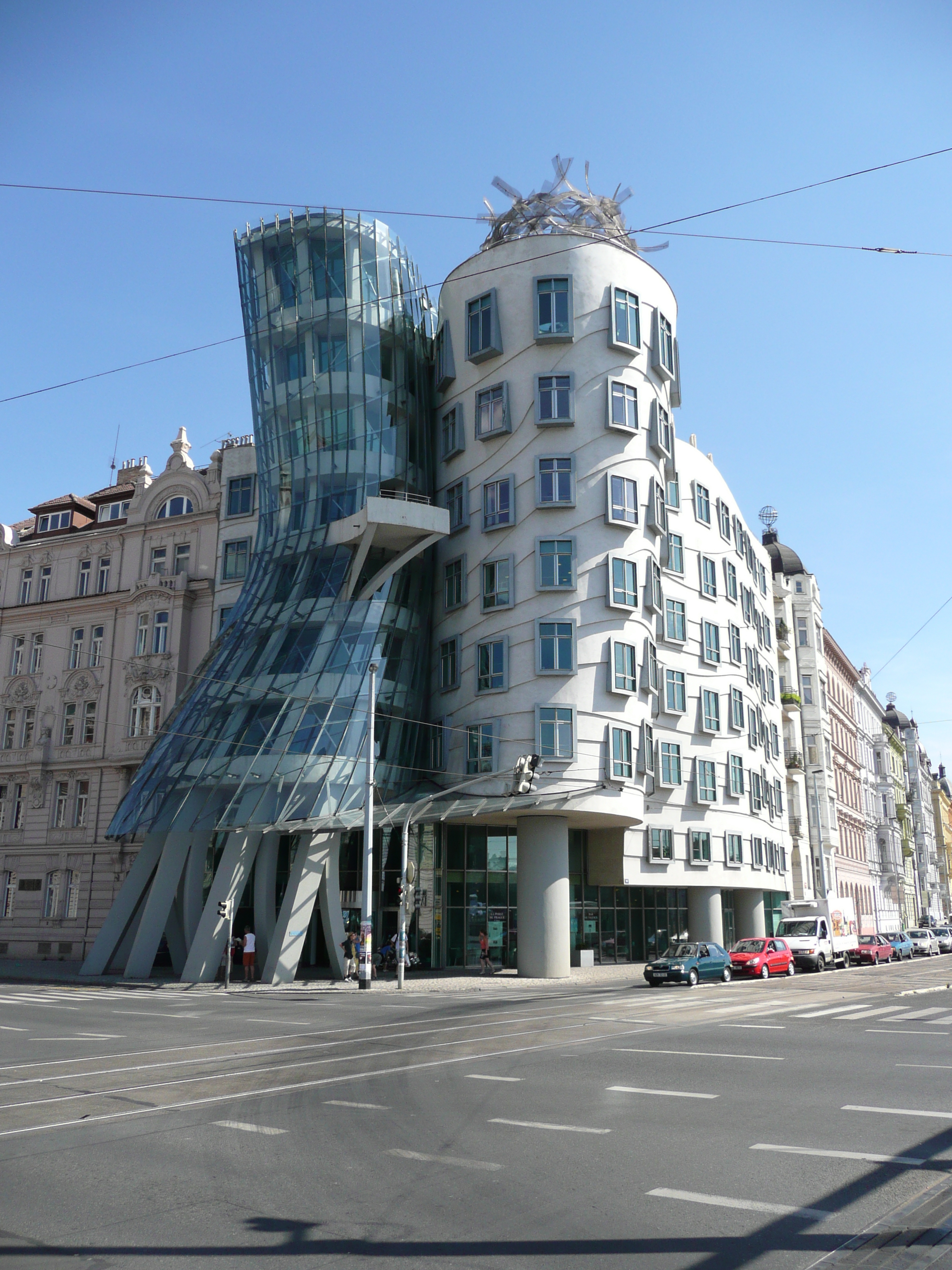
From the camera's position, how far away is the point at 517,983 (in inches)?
1366

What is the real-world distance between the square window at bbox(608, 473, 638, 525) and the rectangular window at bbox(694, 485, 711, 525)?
511 inches

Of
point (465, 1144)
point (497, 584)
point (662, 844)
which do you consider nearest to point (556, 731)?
point (497, 584)

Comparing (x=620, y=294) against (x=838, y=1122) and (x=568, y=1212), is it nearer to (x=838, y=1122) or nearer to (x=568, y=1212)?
(x=838, y=1122)

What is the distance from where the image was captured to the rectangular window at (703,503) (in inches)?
2115

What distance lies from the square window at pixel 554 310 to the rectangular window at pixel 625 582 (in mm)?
9105

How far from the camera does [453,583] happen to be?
43562 mm

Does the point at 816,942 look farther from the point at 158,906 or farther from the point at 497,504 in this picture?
the point at 158,906

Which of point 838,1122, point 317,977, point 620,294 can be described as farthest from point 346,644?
point 838,1122

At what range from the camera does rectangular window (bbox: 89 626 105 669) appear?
51844 mm

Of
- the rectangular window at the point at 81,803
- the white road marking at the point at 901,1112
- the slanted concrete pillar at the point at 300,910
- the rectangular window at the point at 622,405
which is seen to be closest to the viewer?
the white road marking at the point at 901,1112

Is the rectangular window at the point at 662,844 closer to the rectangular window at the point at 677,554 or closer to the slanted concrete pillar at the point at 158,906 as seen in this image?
the rectangular window at the point at 677,554

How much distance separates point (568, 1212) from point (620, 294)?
39808 millimetres

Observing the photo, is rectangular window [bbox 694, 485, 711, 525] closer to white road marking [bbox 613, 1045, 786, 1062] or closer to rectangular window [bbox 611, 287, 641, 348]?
rectangular window [bbox 611, 287, 641, 348]

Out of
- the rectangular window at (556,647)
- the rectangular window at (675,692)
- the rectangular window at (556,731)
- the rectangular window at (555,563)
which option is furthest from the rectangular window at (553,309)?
the rectangular window at (675,692)
